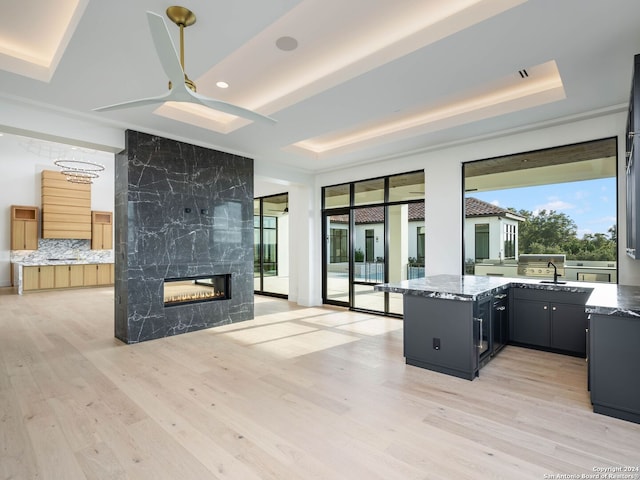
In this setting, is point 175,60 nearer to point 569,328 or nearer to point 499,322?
point 499,322

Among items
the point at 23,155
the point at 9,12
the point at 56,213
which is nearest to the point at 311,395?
the point at 9,12

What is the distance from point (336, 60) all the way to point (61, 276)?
1032cm

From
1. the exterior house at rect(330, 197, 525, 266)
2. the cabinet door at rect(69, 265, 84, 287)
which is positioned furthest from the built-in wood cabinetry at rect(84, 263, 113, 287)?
the exterior house at rect(330, 197, 525, 266)

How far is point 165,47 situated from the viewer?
6.93 feet

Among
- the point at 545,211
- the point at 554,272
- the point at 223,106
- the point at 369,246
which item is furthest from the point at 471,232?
the point at 223,106

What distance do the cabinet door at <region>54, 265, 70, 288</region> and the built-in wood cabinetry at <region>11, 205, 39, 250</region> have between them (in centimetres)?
91

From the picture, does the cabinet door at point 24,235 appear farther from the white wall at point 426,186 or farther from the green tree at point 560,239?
the green tree at point 560,239

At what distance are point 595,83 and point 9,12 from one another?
17.2ft

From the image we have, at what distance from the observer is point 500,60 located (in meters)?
3.04

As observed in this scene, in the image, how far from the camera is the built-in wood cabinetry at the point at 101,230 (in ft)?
35.7

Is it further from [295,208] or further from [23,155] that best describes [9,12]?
[23,155]

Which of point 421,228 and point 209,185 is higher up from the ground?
point 209,185

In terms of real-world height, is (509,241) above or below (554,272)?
above

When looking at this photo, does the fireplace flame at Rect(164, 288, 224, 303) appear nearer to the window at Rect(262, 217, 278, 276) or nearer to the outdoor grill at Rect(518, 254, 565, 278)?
the window at Rect(262, 217, 278, 276)
